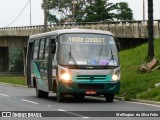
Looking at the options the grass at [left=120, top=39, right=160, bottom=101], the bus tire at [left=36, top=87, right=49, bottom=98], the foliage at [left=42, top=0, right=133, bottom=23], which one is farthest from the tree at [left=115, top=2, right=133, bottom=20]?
the bus tire at [left=36, top=87, right=49, bottom=98]

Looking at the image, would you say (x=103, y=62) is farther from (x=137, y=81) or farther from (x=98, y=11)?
(x=98, y=11)

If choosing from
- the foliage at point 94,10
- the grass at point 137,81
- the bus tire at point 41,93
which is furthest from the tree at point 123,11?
the bus tire at point 41,93

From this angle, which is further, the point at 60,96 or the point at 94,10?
the point at 94,10

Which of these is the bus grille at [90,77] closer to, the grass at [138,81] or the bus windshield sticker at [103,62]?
the bus windshield sticker at [103,62]

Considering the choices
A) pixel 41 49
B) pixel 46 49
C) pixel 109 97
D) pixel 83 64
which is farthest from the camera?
pixel 41 49

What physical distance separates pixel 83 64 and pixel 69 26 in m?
52.3

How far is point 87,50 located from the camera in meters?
24.3

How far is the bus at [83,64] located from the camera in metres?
23.8

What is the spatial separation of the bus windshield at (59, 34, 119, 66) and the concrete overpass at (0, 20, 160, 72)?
23.5 m

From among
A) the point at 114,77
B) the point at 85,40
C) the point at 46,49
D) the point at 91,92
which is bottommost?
the point at 91,92

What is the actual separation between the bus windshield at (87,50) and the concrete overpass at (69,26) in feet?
77.0

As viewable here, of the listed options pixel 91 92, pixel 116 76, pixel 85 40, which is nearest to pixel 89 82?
pixel 91 92

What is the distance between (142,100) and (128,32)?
28.5 m

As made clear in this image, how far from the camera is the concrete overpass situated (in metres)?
51.0
